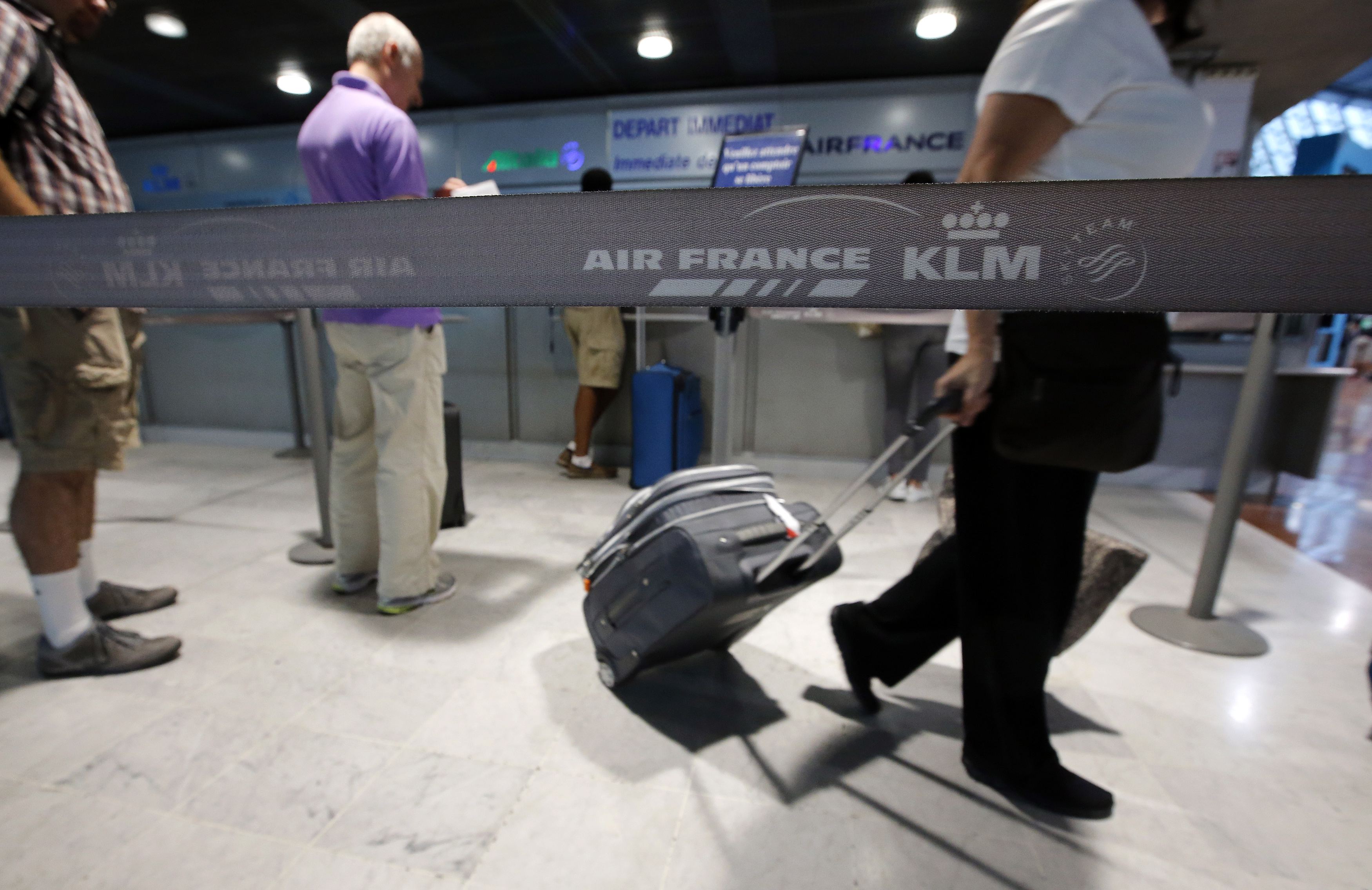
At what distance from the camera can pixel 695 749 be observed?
4.16 feet

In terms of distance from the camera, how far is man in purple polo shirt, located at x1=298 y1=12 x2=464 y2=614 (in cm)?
163

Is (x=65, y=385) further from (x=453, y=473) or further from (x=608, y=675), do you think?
(x=608, y=675)

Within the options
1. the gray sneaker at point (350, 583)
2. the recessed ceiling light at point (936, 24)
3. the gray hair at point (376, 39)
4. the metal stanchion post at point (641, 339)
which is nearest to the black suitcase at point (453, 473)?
the gray sneaker at point (350, 583)

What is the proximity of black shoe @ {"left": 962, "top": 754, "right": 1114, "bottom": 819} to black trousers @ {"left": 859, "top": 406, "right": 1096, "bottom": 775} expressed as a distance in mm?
23

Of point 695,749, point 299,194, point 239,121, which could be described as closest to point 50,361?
point 695,749

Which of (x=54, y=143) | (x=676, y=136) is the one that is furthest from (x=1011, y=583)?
(x=676, y=136)

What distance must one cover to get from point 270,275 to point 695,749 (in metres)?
1.16

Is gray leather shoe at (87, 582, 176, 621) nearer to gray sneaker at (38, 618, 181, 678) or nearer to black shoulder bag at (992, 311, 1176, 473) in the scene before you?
gray sneaker at (38, 618, 181, 678)

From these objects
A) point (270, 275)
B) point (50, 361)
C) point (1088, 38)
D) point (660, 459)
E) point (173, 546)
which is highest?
point (1088, 38)

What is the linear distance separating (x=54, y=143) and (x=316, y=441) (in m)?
1.15

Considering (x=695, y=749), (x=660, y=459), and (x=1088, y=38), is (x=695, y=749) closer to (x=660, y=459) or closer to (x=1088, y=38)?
(x=1088, y=38)

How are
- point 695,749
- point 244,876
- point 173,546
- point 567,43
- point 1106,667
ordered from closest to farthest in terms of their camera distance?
point 244,876 → point 695,749 → point 1106,667 → point 173,546 → point 567,43

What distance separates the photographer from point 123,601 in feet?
6.09

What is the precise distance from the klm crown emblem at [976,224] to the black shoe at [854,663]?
107 cm
